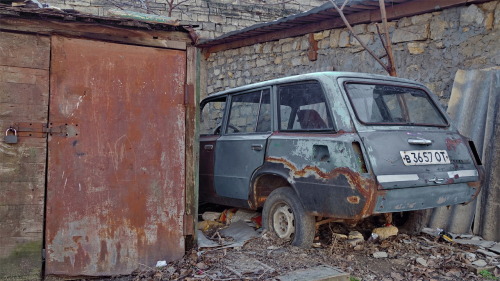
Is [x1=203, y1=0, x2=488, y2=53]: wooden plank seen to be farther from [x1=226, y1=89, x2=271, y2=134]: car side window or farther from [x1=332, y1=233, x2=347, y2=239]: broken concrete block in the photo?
[x1=332, y1=233, x2=347, y2=239]: broken concrete block

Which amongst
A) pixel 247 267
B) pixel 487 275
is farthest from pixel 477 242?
pixel 247 267

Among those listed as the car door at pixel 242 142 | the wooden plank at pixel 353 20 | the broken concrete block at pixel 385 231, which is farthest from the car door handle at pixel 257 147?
the wooden plank at pixel 353 20

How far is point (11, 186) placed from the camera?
3393mm

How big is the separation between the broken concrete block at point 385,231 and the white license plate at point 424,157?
3.07ft

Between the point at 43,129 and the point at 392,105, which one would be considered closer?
the point at 43,129

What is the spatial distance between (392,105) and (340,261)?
1623mm

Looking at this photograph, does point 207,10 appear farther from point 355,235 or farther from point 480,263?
point 480,263

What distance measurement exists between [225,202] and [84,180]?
2023mm

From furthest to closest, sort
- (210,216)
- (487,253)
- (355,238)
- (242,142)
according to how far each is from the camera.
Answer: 1. (210,216)
2. (242,142)
3. (355,238)
4. (487,253)

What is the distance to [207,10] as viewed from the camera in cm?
1169

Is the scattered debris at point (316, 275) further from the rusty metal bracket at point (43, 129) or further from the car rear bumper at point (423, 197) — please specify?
the rusty metal bracket at point (43, 129)

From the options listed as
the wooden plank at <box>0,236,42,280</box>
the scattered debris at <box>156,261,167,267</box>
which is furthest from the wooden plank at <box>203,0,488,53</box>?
the wooden plank at <box>0,236,42,280</box>

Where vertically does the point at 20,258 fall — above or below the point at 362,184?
below

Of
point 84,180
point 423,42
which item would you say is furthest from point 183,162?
point 423,42
